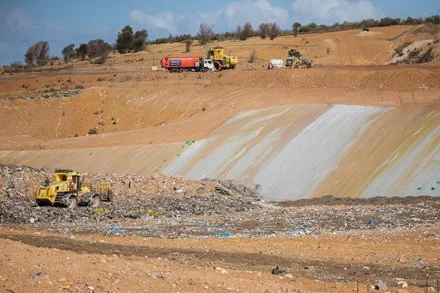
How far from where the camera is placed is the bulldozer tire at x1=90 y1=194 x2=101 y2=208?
89.7 feet

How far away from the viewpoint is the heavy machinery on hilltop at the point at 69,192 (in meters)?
26.6

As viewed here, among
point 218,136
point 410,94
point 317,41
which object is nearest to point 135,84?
point 218,136

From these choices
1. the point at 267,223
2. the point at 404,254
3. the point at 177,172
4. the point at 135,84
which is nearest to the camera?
the point at 404,254

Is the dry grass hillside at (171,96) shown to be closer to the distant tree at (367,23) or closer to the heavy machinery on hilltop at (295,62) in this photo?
the heavy machinery on hilltop at (295,62)

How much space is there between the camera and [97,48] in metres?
100

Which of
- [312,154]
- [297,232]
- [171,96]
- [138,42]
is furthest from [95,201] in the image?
[138,42]

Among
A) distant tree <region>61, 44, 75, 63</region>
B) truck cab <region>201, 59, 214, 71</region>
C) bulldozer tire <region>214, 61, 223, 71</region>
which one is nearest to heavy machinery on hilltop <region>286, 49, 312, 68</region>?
bulldozer tire <region>214, 61, 223, 71</region>

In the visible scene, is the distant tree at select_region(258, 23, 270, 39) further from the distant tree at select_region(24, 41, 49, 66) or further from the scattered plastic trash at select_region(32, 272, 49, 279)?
the scattered plastic trash at select_region(32, 272, 49, 279)

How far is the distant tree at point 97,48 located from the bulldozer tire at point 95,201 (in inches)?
2738

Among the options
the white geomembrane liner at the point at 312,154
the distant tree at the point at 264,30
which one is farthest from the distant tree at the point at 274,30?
the white geomembrane liner at the point at 312,154

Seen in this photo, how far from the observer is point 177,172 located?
1416 inches

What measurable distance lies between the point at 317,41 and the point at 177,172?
1994 inches

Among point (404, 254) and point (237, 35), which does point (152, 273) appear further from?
point (237, 35)

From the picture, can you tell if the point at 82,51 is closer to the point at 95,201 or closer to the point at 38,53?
the point at 38,53
